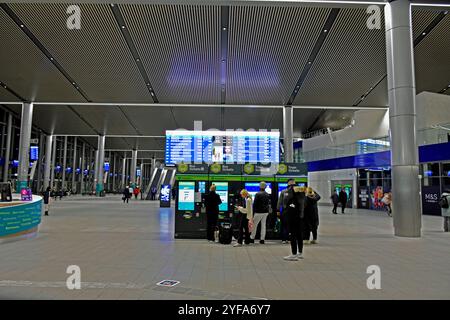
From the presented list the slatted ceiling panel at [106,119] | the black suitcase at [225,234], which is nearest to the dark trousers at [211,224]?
the black suitcase at [225,234]

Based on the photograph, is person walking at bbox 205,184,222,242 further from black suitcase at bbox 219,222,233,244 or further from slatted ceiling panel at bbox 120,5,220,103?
slatted ceiling panel at bbox 120,5,220,103

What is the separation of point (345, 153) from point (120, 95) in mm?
17527

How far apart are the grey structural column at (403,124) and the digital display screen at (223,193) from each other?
16.9 ft

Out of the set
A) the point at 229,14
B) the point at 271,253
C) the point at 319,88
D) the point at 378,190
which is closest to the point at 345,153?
the point at 378,190

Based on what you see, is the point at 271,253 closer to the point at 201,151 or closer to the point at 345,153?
the point at 201,151

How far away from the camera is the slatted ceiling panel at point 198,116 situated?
25328 mm

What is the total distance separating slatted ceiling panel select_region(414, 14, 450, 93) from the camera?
14509 millimetres

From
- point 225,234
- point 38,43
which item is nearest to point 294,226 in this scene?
point 225,234

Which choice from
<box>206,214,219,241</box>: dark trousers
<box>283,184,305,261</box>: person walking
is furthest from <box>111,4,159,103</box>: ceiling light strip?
<box>283,184,305,261</box>: person walking

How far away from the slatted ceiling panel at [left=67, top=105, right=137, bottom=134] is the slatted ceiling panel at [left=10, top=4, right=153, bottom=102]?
4850 millimetres

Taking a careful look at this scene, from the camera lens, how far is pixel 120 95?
22094mm

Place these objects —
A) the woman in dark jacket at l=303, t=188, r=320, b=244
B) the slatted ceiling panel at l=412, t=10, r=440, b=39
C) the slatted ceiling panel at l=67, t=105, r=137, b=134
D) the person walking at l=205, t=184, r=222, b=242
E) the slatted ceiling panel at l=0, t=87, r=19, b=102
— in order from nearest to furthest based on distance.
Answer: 1. the woman in dark jacket at l=303, t=188, r=320, b=244
2. the person walking at l=205, t=184, r=222, b=242
3. the slatted ceiling panel at l=412, t=10, r=440, b=39
4. the slatted ceiling panel at l=0, t=87, r=19, b=102
5. the slatted ceiling panel at l=67, t=105, r=137, b=134

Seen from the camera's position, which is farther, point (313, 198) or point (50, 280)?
point (313, 198)

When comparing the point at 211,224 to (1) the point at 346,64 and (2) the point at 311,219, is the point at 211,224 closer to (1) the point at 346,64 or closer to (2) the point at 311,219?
(2) the point at 311,219
